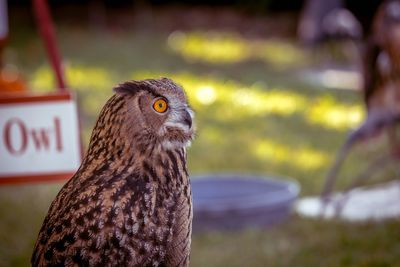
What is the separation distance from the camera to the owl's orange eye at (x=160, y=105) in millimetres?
2678

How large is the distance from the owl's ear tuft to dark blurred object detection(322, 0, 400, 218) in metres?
2.79

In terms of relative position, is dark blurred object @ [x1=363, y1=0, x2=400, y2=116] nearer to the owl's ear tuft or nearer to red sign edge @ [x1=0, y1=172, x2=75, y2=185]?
red sign edge @ [x1=0, y1=172, x2=75, y2=185]

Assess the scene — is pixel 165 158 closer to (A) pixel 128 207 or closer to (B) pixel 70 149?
(A) pixel 128 207

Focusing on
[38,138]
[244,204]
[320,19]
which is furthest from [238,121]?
[38,138]

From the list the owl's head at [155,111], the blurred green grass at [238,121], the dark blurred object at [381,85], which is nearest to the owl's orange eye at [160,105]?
the owl's head at [155,111]

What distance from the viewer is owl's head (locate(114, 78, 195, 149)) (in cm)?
267

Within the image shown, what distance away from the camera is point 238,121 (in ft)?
29.4

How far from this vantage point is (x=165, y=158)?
276 cm

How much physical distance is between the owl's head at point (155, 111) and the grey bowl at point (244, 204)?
107 inches

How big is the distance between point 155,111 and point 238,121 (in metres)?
6.28

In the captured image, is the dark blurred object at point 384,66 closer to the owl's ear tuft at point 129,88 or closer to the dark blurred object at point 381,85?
the dark blurred object at point 381,85

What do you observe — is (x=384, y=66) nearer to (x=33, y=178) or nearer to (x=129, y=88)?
(x=33, y=178)

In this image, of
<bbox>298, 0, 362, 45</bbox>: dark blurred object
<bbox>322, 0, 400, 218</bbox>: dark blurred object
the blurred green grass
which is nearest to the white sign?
the blurred green grass

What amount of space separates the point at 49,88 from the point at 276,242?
566cm
